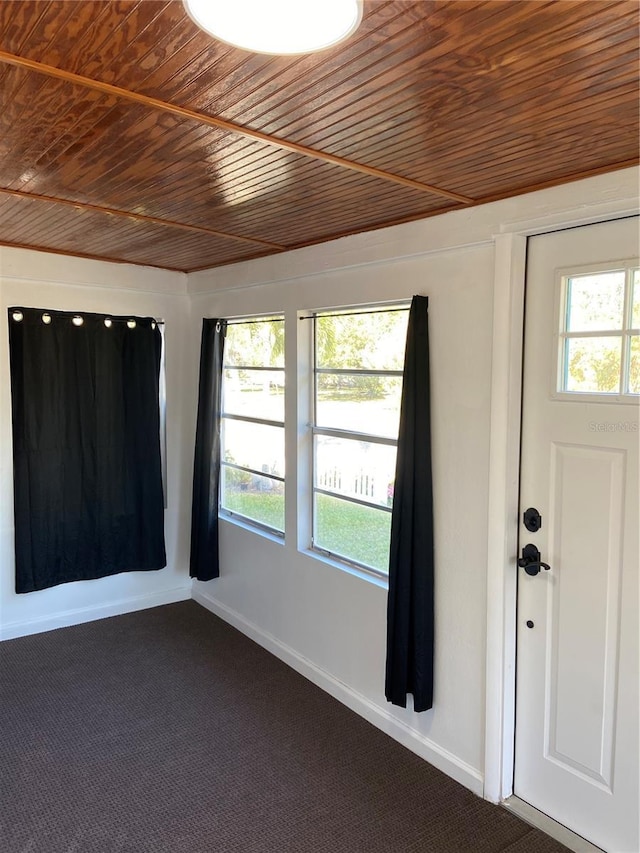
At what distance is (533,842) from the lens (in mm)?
2301

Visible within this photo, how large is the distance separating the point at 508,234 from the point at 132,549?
10.8 feet

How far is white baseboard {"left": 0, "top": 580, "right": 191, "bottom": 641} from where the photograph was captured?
405 cm

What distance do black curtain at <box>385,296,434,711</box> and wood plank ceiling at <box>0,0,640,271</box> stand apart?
61cm

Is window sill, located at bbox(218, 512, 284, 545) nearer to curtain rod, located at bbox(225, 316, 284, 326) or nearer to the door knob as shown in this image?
curtain rod, located at bbox(225, 316, 284, 326)

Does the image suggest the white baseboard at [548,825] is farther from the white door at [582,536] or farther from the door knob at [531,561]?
the door knob at [531,561]

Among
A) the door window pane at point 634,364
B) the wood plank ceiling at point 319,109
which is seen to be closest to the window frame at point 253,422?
the wood plank ceiling at point 319,109

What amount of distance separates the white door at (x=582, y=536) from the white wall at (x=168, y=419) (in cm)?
284

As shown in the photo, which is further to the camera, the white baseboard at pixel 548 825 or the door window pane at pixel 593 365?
the white baseboard at pixel 548 825

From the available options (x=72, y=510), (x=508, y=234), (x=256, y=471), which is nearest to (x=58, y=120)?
(x=508, y=234)

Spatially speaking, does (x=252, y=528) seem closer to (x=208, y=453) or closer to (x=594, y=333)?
(x=208, y=453)

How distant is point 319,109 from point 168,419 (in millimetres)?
3306

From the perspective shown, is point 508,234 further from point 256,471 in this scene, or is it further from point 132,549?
point 132,549

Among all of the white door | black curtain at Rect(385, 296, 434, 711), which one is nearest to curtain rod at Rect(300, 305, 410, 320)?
black curtain at Rect(385, 296, 434, 711)

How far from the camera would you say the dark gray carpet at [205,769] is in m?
2.34
